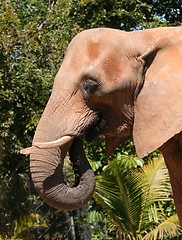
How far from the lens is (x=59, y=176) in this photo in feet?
9.95

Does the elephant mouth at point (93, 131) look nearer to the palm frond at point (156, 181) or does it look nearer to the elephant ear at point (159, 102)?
the elephant ear at point (159, 102)

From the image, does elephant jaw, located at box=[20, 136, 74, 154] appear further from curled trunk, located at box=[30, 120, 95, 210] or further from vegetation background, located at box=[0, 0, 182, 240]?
vegetation background, located at box=[0, 0, 182, 240]

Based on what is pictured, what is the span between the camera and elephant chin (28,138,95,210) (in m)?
2.97

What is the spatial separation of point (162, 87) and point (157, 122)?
0.58ft

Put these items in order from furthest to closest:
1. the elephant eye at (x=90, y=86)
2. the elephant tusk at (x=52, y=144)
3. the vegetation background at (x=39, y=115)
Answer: the vegetation background at (x=39, y=115), the elephant eye at (x=90, y=86), the elephant tusk at (x=52, y=144)

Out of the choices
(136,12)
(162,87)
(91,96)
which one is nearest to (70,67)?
(91,96)

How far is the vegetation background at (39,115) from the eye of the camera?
6449 mm

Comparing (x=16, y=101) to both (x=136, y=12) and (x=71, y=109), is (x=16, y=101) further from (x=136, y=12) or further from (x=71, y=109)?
(x=71, y=109)

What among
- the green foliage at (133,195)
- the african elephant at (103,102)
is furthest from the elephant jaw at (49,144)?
the green foliage at (133,195)

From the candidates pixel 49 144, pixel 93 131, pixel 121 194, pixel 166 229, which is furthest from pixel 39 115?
pixel 49 144

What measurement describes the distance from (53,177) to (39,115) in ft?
16.1

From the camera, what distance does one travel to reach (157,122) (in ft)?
10.1

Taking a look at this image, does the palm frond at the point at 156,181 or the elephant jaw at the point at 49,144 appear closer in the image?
the elephant jaw at the point at 49,144

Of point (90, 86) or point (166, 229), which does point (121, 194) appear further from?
point (90, 86)
